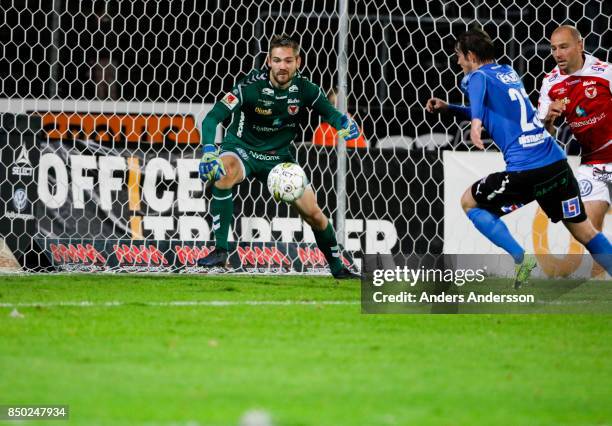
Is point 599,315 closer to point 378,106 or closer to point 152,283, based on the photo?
point 152,283

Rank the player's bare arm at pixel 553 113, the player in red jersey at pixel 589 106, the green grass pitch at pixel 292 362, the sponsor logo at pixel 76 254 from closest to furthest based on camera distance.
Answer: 1. the green grass pitch at pixel 292 362
2. the player's bare arm at pixel 553 113
3. the player in red jersey at pixel 589 106
4. the sponsor logo at pixel 76 254

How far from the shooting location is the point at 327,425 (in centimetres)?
347

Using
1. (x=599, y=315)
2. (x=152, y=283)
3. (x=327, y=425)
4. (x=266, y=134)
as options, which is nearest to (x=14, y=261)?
(x=152, y=283)

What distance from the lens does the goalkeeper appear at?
8.55 meters

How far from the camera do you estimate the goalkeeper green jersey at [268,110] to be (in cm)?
872

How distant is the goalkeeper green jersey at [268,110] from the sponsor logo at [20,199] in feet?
5.80

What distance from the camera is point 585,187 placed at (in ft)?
27.2

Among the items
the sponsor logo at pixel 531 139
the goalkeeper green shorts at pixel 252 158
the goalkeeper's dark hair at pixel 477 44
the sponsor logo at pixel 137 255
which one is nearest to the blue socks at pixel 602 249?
the sponsor logo at pixel 531 139

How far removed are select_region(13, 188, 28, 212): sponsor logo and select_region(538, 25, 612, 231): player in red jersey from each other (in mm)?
4254

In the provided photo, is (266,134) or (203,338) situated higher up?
(266,134)

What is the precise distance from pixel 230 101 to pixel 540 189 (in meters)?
2.60

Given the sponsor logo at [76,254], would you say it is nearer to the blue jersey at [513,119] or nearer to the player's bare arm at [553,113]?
the blue jersey at [513,119]

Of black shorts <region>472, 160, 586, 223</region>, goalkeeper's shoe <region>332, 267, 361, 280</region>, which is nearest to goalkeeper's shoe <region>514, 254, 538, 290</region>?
black shorts <region>472, 160, 586, 223</region>

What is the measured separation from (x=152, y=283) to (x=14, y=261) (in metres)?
1.53
